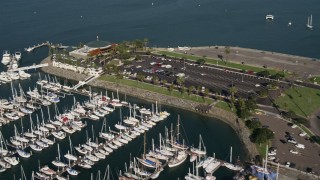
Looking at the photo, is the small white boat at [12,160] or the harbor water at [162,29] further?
the harbor water at [162,29]

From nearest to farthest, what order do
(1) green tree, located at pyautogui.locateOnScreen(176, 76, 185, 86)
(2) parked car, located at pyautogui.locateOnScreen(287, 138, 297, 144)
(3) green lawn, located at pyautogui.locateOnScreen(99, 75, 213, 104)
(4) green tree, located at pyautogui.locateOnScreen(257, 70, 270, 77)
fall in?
(2) parked car, located at pyautogui.locateOnScreen(287, 138, 297, 144) < (3) green lawn, located at pyautogui.locateOnScreen(99, 75, 213, 104) < (1) green tree, located at pyautogui.locateOnScreen(176, 76, 185, 86) < (4) green tree, located at pyautogui.locateOnScreen(257, 70, 270, 77)

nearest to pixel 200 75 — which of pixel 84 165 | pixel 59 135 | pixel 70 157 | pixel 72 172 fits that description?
pixel 59 135

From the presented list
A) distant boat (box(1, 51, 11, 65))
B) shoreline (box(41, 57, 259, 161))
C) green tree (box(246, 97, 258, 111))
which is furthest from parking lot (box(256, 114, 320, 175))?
distant boat (box(1, 51, 11, 65))

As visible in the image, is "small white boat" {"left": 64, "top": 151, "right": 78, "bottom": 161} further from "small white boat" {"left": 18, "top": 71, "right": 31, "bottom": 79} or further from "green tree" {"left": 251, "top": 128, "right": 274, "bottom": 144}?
"small white boat" {"left": 18, "top": 71, "right": 31, "bottom": 79}

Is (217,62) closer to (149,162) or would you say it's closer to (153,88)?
(153,88)

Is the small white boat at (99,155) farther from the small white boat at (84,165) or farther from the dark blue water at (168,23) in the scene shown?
the dark blue water at (168,23)

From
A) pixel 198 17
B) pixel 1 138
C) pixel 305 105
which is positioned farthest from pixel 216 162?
pixel 198 17

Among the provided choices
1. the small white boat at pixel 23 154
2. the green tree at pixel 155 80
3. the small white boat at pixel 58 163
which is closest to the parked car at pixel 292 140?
the small white boat at pixel 58 163
